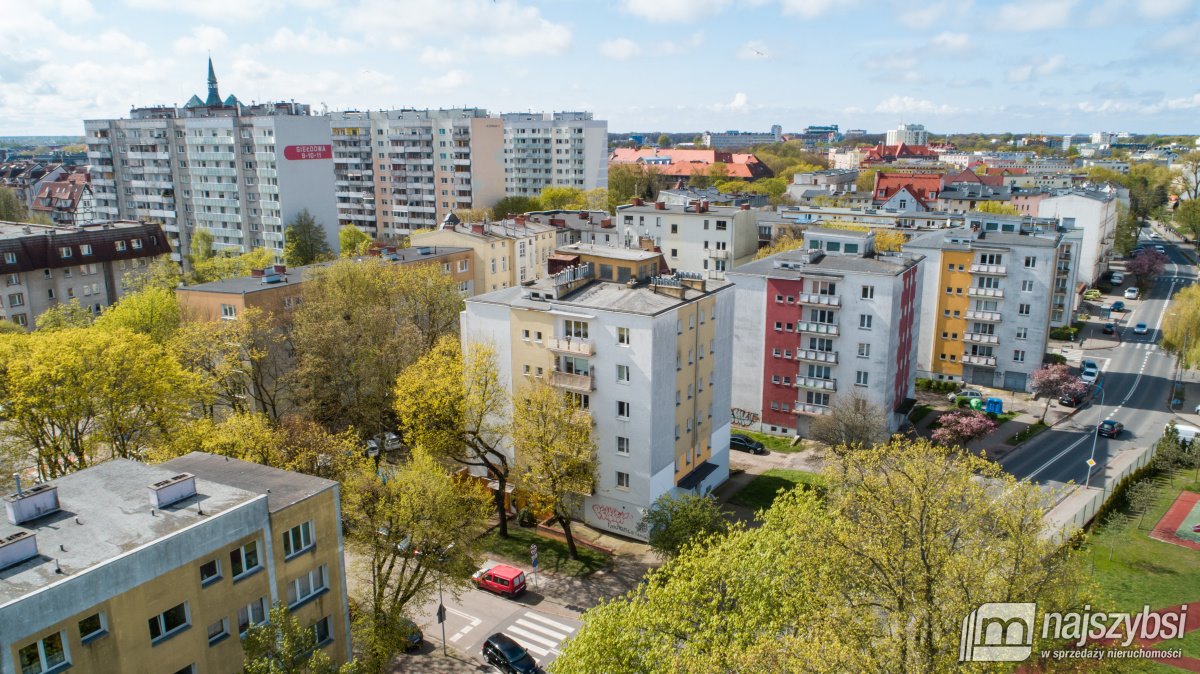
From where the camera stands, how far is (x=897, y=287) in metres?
58.3

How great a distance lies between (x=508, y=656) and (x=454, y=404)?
1561cm

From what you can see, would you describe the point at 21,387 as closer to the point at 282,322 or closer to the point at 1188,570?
the point at 282,322

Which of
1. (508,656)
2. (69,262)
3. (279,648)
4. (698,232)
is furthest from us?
(698,232)

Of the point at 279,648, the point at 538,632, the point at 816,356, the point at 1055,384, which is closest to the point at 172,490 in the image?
the point at 279,648

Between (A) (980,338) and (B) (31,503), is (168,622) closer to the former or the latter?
(B) (31,503)

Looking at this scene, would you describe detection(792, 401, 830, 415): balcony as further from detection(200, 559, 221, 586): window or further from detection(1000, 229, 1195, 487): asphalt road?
detection(200, 559, 221, 586): window

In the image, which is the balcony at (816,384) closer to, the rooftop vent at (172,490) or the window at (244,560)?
the window at (244,560)

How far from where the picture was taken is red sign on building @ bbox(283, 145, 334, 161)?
343ft

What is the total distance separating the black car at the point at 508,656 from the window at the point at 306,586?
388 inches

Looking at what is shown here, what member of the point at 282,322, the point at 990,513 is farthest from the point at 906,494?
the point at 282,322

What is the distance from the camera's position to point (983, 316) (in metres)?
→ 73.1

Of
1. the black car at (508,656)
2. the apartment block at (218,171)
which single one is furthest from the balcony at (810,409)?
the apartment block at (218,171)

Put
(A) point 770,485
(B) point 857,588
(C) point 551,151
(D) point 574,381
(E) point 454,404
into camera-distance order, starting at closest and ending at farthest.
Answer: (B) point 857,588 < (E) point 454,404 < (D) point 574,381 < (A) point 770,485 < (C) point 551,151

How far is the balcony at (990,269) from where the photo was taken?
71312 mm
